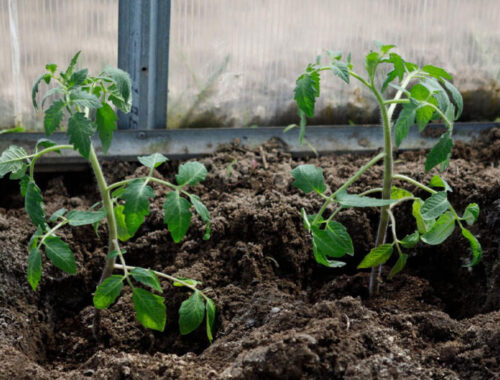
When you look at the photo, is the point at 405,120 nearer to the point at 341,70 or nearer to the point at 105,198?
the point at 341,70

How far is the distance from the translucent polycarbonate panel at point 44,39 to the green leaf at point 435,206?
1.28m

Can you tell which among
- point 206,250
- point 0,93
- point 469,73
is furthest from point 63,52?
point 469,73

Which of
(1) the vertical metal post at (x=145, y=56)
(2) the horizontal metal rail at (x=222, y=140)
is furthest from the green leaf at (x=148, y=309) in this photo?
(1) the vertical metal post at (x=145, y=56)

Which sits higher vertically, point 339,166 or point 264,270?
point 339,166

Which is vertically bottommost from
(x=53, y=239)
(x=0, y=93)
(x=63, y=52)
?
(x=53, y=239)

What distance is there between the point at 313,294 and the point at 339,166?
0.58 meters

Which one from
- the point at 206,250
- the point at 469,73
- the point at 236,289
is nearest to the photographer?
the point at 236,289

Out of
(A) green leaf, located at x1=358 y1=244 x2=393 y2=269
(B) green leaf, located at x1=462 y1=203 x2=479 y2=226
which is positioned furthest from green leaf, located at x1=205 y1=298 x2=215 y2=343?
(B) green leaf, located at x1=462 y1=203 x2=479 y2=226

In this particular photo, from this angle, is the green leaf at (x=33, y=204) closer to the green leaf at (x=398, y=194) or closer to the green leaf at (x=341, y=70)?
the green leaf at (x=341, y=70)

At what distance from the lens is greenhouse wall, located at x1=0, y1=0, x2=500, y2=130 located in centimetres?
217

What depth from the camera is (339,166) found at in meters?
2.15

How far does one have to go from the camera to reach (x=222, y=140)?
2.30 meters

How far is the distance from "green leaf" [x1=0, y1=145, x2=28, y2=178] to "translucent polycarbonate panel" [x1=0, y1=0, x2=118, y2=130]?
908mm

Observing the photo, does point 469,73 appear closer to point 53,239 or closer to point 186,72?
point 186,72
